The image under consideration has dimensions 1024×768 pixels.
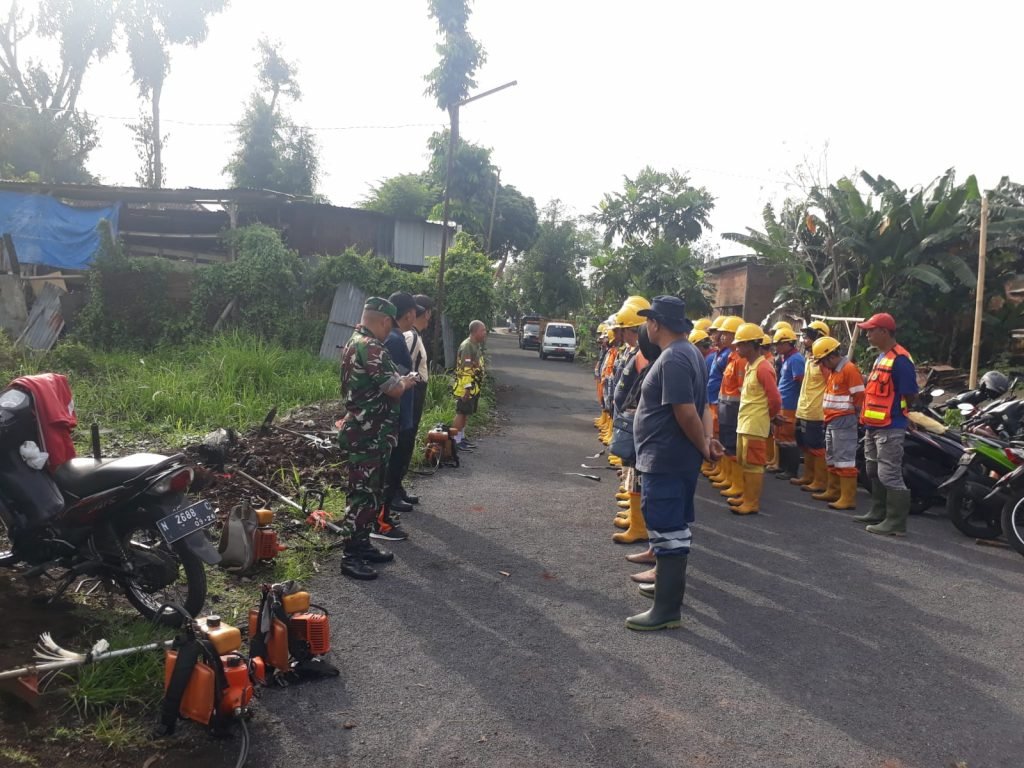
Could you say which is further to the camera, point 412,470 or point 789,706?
point 412,470

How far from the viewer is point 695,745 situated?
118 inches

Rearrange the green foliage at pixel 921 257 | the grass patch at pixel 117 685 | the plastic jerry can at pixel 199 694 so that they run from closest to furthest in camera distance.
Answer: the plastic jerry can at pixel 199 694, the grass patch at pixel 117 685, the green foliage at pixel 921 257

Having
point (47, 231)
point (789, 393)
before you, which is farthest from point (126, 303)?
point (789, 393)

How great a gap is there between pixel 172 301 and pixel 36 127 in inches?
740

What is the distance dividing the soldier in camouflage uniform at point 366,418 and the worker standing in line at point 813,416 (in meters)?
4.97

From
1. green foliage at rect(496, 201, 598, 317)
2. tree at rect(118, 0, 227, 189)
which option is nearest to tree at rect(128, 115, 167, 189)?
tree at rect(118, 0, 227, 189)

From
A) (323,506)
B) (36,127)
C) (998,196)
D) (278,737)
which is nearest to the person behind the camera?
(278,737)

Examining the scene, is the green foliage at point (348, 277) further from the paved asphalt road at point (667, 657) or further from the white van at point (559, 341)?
the white van at point (559, 341)

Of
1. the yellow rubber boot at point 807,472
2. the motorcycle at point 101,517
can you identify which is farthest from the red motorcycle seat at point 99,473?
the yellow rubber boot at point 807,472

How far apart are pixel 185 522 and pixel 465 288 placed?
44.3ft

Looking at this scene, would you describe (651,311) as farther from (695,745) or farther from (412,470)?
(412,470)

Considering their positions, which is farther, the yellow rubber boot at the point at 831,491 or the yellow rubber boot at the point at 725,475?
the yellow rubber boot at the point at 725,475

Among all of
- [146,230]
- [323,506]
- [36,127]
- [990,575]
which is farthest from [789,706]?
[36,127]

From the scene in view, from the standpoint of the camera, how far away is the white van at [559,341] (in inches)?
1246
